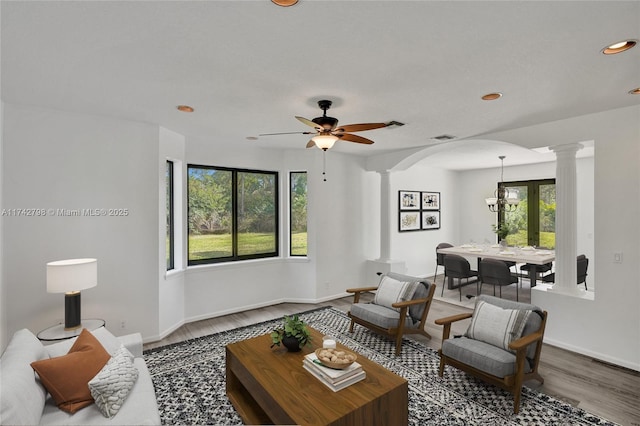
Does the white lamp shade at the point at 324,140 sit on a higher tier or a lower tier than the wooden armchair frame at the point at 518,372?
higher

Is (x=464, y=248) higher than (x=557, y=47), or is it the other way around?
(x=557, y=47)

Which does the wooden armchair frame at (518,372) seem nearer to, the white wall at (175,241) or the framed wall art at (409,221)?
the white wall at (175,241)

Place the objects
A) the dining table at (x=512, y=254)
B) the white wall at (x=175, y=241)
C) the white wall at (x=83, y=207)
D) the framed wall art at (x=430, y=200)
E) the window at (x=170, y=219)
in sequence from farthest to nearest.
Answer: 1. the framed wall art at (x=430, y=200)
2. the dining table at (x=512, y=254)
3. the window at (x=170, y=219)
4. the white wall at (x=175, y=241)
5. the white wall at (x=83, y=207)

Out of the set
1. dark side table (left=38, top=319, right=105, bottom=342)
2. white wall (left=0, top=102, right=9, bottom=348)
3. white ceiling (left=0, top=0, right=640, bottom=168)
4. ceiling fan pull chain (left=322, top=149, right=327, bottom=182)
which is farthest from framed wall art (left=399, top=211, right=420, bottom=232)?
white wall (left=0, top=102, right=9, bottom=348)

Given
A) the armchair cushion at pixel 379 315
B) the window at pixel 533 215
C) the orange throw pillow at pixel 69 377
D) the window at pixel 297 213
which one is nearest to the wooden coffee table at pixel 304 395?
the orange throw pillow at pixel 69 377

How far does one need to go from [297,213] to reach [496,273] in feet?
11.4

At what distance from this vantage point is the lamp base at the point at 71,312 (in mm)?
2930

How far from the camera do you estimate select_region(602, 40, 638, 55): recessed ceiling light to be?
1957 millimetres

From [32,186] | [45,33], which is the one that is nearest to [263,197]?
[32,186]

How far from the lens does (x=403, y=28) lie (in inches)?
70.5

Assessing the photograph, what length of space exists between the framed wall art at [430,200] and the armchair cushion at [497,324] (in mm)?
4728

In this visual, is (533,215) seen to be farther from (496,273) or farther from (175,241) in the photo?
(175,241)

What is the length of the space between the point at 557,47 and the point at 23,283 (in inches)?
193

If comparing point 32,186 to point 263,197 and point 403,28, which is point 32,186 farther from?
point 403,28
